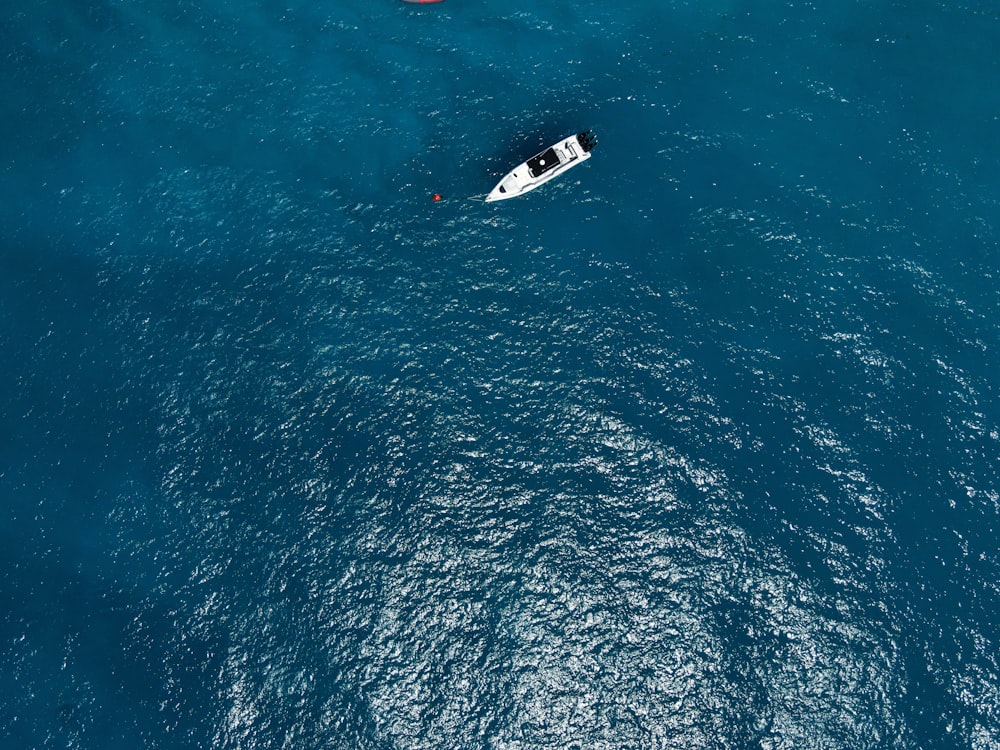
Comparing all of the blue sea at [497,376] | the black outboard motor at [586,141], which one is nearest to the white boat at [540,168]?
the black outboard motor at [586,141]

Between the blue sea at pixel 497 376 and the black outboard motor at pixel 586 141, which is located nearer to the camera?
the blue sea at pixel 497 376

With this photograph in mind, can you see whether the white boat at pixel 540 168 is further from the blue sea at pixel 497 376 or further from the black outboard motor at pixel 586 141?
the blue sea at pixel 497 376

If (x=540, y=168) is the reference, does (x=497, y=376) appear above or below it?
below

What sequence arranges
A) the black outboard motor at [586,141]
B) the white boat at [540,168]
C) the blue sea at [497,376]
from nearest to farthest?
the blue sea at [497,376] < the white boat at [540,168] < the black outboard motor at [586,141]

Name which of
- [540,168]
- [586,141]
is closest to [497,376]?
[540,168]

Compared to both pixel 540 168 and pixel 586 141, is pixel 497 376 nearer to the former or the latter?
pixel 540 168
